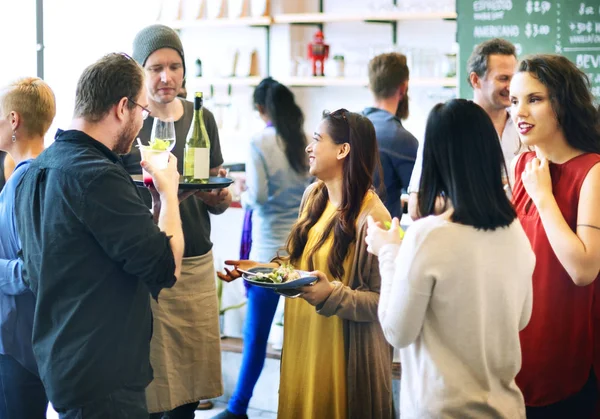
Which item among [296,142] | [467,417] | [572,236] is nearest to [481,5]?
[296,142]

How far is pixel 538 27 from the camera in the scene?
521 centimetres

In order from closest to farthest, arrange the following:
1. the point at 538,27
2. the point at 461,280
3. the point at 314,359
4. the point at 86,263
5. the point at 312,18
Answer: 1. the point at 461,280
2. the point at 86,263
3. the point at 314,359
4. the point at 538,27
5. the point at 312,18

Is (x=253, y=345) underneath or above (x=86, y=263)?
underneath

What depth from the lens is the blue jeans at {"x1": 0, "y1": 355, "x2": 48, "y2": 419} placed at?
105 inches

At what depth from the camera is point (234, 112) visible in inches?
275

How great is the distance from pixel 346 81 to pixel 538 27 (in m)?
1.53

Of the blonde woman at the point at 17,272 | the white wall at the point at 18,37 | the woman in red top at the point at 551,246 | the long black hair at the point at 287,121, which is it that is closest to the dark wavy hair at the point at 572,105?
the woman in red top at the point at 551,246

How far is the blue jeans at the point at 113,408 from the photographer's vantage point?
2076 millimetres

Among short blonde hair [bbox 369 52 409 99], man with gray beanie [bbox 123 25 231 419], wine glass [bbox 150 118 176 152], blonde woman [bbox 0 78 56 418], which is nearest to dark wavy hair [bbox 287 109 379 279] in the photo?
man with gray beanie [bbox 123 25 231 419]

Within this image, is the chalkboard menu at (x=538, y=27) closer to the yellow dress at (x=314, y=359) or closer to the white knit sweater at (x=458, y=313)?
the yellow dress at (x=314, y=359)

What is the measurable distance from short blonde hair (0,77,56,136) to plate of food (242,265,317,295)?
2.90 feet

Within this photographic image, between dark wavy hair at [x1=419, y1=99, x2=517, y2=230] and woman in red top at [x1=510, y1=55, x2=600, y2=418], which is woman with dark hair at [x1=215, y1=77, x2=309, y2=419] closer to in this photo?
woman in red top at [x1=510, y1=55, x2=600, y2=418]

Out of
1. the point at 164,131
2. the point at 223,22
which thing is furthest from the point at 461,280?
the point at 223,22

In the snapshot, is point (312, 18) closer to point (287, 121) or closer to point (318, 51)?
point (318, 51)
